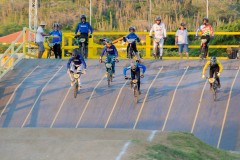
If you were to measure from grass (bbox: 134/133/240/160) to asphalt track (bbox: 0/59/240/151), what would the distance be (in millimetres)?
5040

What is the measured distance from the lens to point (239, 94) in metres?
26.5

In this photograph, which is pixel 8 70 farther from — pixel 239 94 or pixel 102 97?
pixel 239 94

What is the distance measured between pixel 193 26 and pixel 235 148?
1443 inches

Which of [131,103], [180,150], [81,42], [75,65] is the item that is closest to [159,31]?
[81,42]

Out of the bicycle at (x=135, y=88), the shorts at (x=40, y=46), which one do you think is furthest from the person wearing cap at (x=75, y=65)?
the shorts at (x=40, y=46)

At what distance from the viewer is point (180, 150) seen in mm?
15883

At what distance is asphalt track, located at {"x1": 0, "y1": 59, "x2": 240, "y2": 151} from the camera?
24.7m

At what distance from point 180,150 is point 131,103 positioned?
1073cm

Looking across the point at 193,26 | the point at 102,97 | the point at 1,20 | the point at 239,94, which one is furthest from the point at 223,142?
the point at 1,20

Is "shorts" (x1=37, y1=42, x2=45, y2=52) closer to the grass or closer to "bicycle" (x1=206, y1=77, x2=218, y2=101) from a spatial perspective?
"bicycle" (x1=206, y1=77, x2=218, y2=101)

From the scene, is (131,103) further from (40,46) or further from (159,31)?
(40,46)

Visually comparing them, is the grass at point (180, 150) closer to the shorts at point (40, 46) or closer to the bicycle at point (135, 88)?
the bicycle at point (135, 88)

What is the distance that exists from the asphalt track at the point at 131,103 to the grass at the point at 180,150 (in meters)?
5.04

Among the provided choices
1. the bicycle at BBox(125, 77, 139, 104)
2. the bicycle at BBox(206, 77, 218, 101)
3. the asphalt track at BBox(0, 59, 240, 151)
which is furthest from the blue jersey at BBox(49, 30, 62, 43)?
the bicycle at BBox(206, 77, 218, 101)
